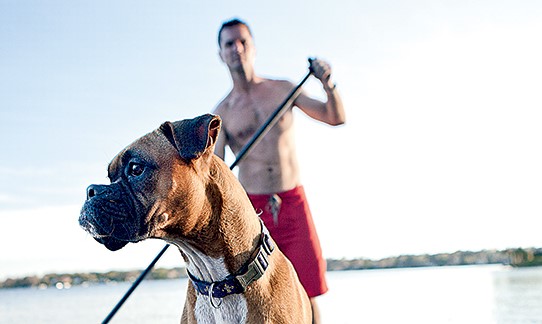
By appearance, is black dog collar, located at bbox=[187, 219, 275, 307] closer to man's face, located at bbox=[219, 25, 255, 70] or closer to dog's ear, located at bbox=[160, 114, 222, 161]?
dog's ear, located at bbox=[160, 114, 222, 161]

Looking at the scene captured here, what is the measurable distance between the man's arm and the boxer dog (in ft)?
5.55

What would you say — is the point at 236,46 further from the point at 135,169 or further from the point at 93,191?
the point at 93,191

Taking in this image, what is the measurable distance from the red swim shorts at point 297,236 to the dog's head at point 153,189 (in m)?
1.85

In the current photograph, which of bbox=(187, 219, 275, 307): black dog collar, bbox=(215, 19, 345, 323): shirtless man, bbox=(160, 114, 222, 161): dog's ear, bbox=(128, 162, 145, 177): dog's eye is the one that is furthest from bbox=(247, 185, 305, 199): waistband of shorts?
bbox=(128, 162, 145, 177): dog's eye

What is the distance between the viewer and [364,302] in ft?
69.8

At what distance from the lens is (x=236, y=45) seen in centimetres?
512

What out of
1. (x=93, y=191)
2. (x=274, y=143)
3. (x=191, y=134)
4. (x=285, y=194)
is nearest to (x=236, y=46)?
(x=274, y=143)

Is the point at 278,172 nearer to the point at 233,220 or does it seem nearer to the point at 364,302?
the point at 233,220

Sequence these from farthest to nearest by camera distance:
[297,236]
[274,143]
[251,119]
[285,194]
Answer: [251,119]
[274,143]
[285,194]
[297,236]

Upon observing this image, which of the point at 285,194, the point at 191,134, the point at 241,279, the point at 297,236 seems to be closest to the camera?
the point at 191,134

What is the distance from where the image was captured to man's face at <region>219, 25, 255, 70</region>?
16.9 feet

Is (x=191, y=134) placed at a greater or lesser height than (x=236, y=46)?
lesser

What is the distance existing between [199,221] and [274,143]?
7.21 feet

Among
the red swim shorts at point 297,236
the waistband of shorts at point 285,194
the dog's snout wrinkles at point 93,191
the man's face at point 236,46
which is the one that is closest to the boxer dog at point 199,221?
the dog's snout wrinkles at point 93,191
